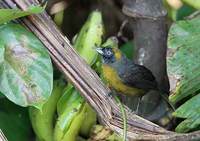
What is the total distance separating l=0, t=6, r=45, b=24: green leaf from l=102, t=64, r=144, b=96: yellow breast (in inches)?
14.8

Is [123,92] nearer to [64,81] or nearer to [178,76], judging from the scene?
[64,81]

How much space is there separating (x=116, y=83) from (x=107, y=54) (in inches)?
3.2

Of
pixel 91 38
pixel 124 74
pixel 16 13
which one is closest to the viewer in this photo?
pixel 16 13

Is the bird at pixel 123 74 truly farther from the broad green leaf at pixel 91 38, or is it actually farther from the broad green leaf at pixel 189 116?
the broad green leaf at pixel 189 116

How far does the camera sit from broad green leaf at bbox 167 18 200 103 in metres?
1.04

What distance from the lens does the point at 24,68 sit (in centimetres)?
101

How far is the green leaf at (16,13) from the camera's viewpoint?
37.5 inches

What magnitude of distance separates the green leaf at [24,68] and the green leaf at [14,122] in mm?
287

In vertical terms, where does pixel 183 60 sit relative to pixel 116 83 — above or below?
above

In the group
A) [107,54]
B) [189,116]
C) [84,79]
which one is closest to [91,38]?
[107,54]

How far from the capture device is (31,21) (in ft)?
3.39

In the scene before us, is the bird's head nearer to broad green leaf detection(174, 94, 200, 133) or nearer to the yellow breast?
the yellow breast

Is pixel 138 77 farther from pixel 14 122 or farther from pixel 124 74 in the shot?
pixel 14 122

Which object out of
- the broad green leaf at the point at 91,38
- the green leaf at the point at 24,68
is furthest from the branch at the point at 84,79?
the broad green leaf at the point at 91,38
